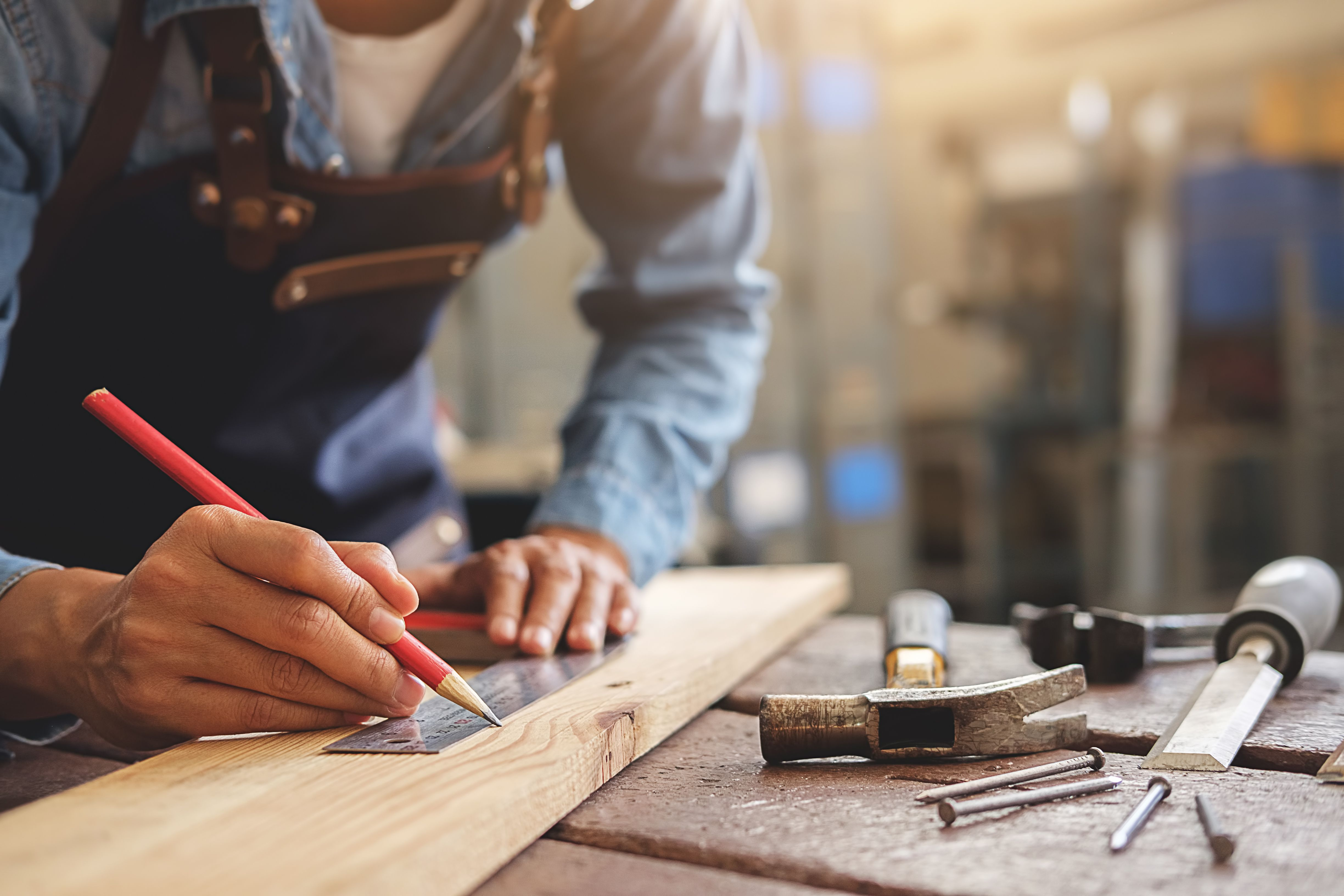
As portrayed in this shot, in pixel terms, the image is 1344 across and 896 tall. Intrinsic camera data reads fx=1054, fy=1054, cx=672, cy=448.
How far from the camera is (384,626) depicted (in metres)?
0.77

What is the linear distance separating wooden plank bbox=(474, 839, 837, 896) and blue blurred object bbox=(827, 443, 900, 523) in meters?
4.08

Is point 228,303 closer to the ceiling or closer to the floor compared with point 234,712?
closer to the ceiling

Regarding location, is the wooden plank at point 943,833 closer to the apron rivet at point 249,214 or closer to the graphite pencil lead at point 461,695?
the graphite pencil lead at point 461,695

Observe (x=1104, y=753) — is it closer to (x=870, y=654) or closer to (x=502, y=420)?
(x=870, y=654)

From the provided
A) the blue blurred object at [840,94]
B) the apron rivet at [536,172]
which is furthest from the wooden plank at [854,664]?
the blue blurred object at [840,94]

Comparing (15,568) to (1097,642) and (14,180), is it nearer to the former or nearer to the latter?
(14,180)

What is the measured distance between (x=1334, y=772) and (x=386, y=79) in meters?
1.12

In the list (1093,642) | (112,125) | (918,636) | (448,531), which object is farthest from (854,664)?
(112,125)

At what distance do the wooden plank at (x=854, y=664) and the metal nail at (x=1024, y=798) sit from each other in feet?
0.80

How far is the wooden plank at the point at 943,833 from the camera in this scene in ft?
1.90

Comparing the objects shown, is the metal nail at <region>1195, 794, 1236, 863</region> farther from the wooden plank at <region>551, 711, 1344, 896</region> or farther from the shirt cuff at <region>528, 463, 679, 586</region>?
the shirt cuff at <region>528, 463, 679, 586</region>

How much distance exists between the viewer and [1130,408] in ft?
16.3

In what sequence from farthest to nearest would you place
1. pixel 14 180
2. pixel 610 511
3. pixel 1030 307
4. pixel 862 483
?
pixel 1030 307 < pixel 862 483 < pixel 610 511 < pixel 14 180

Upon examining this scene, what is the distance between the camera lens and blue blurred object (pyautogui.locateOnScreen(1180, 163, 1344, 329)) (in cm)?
443
